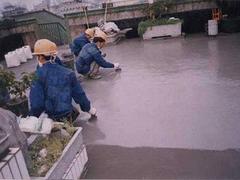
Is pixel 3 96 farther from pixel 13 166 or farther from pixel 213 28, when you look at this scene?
pixel 213 28

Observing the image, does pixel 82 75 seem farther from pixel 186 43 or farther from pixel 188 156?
pixel 188 156

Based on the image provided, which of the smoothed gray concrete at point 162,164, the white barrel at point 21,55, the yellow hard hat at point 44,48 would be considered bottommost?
the smoothed gray concrete at point 162,164

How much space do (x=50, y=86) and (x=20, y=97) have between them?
1.54 m

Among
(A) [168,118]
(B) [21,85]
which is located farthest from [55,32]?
(A) [168,118]

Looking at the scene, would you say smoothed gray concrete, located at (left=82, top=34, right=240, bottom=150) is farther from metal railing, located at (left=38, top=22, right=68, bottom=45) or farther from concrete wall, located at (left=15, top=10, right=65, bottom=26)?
concrete wall, located at (left=15, top=10, right=65, bottom=26)

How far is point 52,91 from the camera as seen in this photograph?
5.50 m

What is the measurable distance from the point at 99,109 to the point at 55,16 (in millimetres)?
11567

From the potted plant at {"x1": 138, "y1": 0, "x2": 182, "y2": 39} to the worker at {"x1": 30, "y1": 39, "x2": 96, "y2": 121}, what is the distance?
28.2 ft

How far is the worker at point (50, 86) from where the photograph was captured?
5395mm

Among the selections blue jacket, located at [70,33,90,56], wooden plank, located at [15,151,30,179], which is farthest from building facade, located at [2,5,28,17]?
wooden plank, located at [15,151,30,179]

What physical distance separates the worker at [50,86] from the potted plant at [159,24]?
859cm

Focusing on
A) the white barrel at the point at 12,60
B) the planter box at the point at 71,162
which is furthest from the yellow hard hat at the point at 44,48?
the white barrel at the point at 12,60

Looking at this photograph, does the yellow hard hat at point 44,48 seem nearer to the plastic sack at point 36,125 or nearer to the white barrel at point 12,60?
the plastic sack at point 36,125

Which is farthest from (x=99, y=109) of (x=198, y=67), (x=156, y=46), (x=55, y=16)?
(x=55, y=16)
